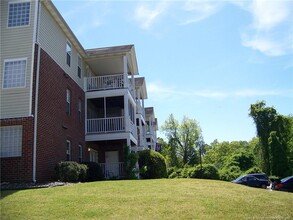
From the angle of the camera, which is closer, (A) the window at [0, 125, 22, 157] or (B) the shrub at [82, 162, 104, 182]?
(A) the window at [0, 125, 22, 157]

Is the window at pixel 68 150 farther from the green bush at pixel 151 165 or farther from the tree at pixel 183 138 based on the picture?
the tree at pixel 183 138

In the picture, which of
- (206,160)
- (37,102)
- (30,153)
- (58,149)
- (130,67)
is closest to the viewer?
(30,153)

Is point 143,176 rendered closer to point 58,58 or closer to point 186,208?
point 58,58

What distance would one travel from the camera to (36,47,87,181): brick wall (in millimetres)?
15602

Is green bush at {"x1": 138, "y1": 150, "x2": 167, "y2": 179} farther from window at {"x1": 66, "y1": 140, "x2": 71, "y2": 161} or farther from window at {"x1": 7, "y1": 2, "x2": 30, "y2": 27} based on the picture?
window at {"x1": 7, "y1": 2, "x2": 30, "y2": 27}

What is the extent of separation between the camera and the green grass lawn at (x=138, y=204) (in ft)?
28.8

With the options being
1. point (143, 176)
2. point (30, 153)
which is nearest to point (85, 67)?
point (143, 176)

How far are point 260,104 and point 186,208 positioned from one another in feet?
122

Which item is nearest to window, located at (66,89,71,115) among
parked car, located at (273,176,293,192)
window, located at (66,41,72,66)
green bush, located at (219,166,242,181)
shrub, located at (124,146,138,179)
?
window, located at (66,41,72,66)

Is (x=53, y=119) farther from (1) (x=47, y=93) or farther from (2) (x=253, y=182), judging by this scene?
(2) (x=253, y=182)

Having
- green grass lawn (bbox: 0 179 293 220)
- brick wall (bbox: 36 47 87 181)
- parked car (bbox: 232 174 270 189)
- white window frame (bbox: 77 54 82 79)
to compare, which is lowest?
parked car (bbox: 232 174 270 189)

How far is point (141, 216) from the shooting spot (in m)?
8.64

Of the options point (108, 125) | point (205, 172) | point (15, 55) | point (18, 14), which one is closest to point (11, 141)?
point (15, 55)

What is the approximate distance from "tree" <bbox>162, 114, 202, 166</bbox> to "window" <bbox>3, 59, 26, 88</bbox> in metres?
44.3
